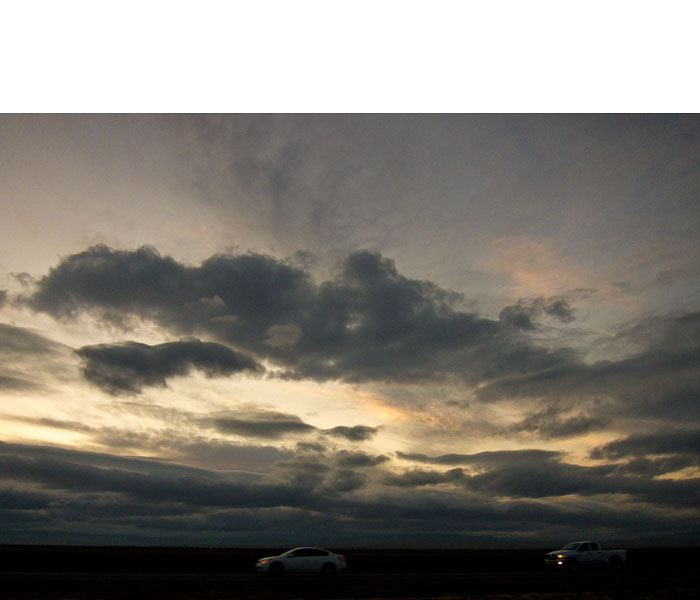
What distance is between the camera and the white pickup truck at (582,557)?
38.4 m

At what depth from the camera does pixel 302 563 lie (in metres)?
33.9

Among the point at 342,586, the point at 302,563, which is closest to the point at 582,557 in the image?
the point at 302,563

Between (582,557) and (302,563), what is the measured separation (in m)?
19.9

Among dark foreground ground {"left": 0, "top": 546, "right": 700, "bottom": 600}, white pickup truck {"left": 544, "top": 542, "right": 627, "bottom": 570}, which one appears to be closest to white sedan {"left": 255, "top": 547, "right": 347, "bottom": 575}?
dark foreground ground {"left": 0, "top": 546, "right": 700, "bottom": 600}

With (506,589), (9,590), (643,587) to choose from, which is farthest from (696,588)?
(9,590)

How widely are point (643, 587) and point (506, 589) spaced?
7.56 m

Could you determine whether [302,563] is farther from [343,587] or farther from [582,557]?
[582,557]

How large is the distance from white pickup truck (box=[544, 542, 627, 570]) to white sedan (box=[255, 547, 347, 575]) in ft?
51.6

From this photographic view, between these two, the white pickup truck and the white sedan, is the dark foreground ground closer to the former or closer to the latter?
the white sedan

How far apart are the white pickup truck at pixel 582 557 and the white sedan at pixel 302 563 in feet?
51.6

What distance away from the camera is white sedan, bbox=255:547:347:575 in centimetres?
3372

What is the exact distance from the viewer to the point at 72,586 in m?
25.5

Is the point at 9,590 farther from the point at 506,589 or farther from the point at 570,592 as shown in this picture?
the point at 570,592

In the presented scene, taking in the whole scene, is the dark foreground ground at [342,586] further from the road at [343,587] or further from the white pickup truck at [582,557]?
the white pickup truck at [582,557]
